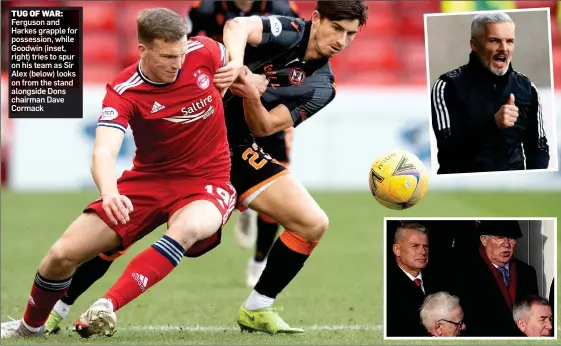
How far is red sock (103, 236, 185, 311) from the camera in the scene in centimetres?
521

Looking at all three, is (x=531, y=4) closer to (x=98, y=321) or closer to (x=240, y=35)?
(x=240, y=35)

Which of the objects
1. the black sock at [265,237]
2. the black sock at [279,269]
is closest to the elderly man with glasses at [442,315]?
the black sock at [279,269]

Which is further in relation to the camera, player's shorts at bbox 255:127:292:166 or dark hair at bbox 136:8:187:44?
player's shorts at bbox 255:127:292:166

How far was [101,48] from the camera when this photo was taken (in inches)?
691

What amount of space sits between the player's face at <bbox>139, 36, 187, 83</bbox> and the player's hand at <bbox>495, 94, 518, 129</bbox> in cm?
155

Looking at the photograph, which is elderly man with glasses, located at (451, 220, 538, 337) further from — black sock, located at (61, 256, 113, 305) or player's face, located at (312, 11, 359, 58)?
black sock, located at (61, 256, 113, 305)

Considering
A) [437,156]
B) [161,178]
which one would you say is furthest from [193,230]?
[437,156]

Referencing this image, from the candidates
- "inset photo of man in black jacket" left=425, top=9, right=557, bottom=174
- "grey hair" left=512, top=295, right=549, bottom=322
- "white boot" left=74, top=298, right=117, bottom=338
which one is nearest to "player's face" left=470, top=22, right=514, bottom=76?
"inset photo of man in black jacket" left=425, top=9, right=557, bottom=174

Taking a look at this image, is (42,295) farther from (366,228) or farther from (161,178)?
(366,228)

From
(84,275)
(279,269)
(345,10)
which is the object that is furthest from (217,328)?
(345,10)

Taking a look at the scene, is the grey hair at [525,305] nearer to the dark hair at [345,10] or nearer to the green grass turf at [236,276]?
the green grass turf at [236,276]

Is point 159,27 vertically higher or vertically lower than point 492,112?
higher

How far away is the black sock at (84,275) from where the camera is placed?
6.10m

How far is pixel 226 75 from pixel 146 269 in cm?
107
